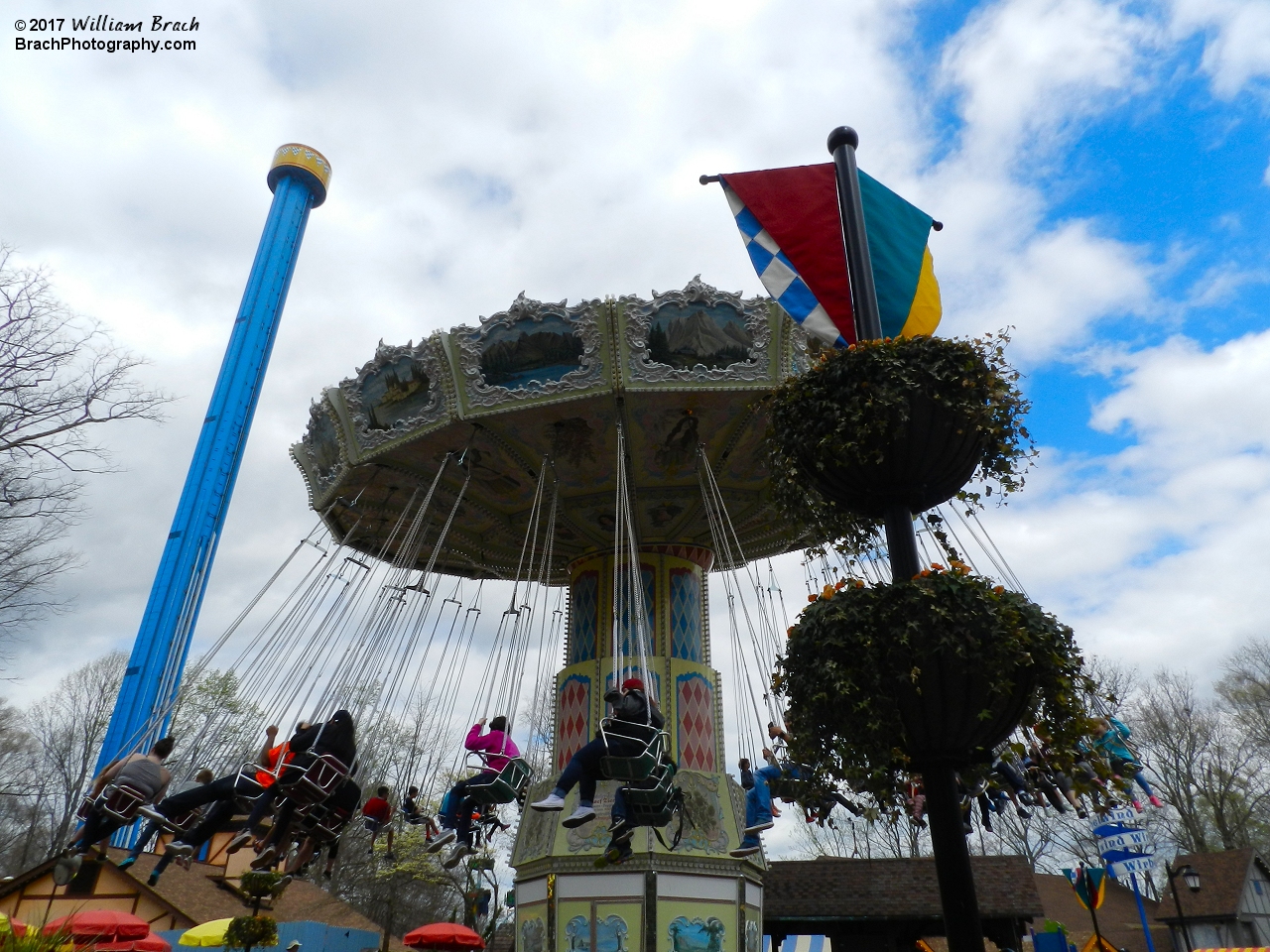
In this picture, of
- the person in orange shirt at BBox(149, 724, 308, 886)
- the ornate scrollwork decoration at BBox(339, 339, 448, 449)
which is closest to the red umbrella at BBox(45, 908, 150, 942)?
the person in orange shirt at BBox(149, 724, 308, 886)

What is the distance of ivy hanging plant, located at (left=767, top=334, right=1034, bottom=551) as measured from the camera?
5.14 m

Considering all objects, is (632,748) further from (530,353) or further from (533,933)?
(533,933)

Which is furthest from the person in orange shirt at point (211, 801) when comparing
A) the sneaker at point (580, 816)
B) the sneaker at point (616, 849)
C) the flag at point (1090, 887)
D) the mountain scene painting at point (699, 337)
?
the flag at point (1090, 887)

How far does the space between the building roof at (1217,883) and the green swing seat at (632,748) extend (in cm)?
2264

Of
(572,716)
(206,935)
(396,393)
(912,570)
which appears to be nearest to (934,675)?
(912,570)

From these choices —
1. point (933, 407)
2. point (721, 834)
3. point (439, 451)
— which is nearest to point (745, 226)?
point (933, 407)

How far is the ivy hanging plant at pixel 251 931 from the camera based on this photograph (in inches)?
533

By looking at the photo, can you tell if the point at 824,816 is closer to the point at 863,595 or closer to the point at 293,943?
the point at 863,595

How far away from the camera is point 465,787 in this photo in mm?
9438

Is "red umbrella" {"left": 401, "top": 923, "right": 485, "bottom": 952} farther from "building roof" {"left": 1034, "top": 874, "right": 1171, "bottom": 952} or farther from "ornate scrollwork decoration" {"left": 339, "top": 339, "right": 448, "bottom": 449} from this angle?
"building roof" {"left": 1034, "top": 874, "right": 1171, "bottom": 952}

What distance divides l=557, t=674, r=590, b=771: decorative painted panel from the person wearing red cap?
4825 mm

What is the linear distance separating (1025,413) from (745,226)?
2492 mm

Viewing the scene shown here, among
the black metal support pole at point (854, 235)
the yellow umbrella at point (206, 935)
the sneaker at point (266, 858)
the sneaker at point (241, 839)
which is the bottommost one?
the yellow umbrella at point (206, 935)

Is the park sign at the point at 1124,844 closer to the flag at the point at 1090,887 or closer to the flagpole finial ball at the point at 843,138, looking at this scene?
the flag at the point at 1090,887
